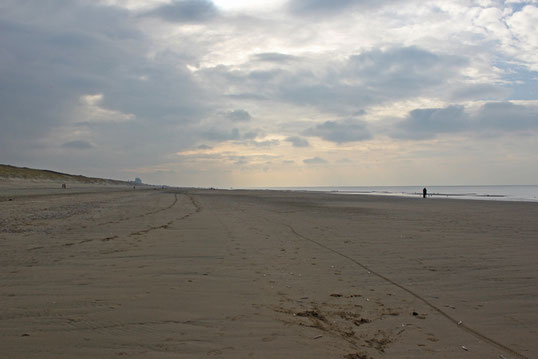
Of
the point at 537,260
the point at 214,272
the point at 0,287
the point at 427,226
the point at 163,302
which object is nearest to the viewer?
the point at 163,302

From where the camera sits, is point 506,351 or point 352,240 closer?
point 506,351

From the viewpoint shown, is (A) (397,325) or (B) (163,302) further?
(B) (163,302)

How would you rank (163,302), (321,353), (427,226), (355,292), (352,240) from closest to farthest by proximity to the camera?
(321,353), (163,302), (355,292), (352,240), (427,226)

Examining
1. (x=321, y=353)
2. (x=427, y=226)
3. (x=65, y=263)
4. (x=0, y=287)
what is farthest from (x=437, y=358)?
(x=427, y=226)

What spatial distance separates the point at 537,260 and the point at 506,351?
5361 mm

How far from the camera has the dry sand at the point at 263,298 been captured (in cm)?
363

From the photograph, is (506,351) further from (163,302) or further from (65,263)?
(65,263)

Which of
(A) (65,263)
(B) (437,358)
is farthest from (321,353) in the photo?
(A) (65,263)

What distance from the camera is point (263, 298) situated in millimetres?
5152

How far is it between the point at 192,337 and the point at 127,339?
65cm

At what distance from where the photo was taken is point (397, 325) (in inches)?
170

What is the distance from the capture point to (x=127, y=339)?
3629 mm

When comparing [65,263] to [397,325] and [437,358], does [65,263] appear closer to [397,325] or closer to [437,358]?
[397,325]

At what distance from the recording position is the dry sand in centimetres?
363
